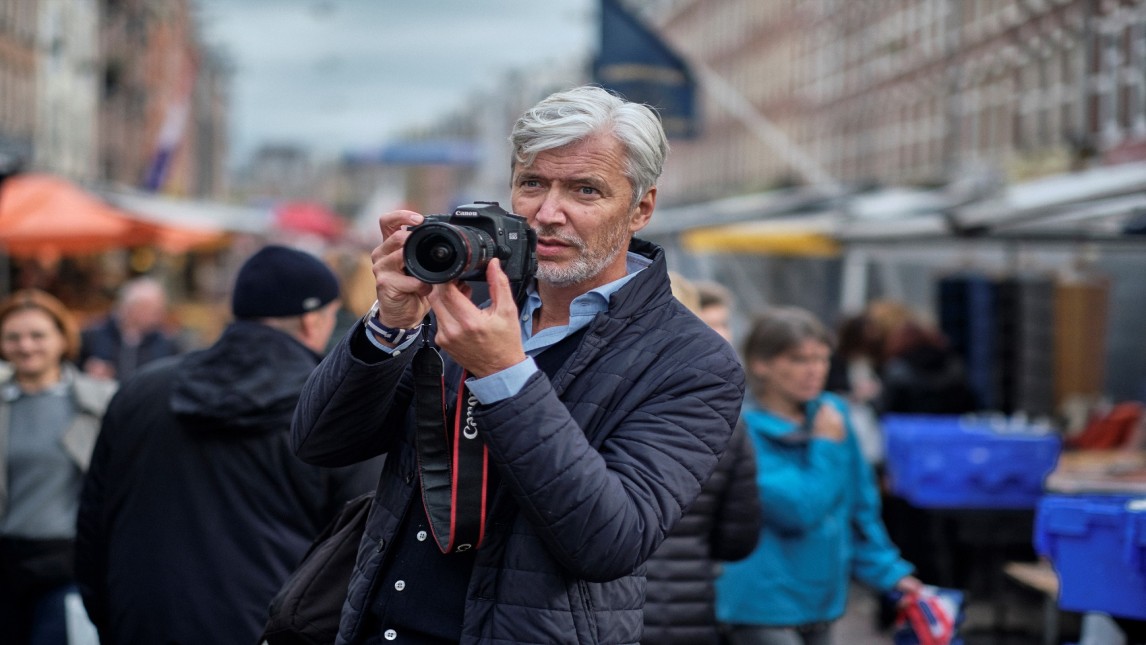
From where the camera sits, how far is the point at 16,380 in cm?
570

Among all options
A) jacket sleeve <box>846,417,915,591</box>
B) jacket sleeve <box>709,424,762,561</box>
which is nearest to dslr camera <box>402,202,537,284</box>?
jacket sleeve <box>709,424,762,561</box>

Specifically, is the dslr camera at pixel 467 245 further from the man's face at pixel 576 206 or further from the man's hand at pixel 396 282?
the man's face at pixel 576 206

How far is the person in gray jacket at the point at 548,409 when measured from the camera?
2336 mm

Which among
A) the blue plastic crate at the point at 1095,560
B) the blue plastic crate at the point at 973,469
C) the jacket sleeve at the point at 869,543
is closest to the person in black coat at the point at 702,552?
the jacket sleeve at the point at 869,543

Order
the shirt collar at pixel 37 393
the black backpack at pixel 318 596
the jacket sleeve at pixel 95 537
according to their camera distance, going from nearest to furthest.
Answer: the black backpack at pixel 318 596 < the jacket sleeve at pixel 95 537 < the shirt collar at pixel 37 393

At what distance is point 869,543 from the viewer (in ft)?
17.1

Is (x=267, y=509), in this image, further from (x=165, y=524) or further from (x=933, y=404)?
(x=933, y=404)

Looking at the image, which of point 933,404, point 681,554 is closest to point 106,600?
point 681,554

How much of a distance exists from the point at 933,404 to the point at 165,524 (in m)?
7.55

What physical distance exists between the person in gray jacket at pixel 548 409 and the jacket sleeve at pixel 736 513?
1.87m

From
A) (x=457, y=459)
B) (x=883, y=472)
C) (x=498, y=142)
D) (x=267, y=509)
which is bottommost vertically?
(x=883, y=472)

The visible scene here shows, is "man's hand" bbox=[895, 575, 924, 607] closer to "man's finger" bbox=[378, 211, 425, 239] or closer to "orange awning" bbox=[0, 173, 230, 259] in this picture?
"man's finger" bbox=[378, 211, 425, 239]

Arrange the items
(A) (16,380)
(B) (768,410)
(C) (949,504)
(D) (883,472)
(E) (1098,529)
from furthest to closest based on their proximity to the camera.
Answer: (D) (883,472) → (C) (949,504) → (A) (16,380) → (B) (768,410) → (E) (1098,529)

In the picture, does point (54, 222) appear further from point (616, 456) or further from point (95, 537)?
point (616, 456)
